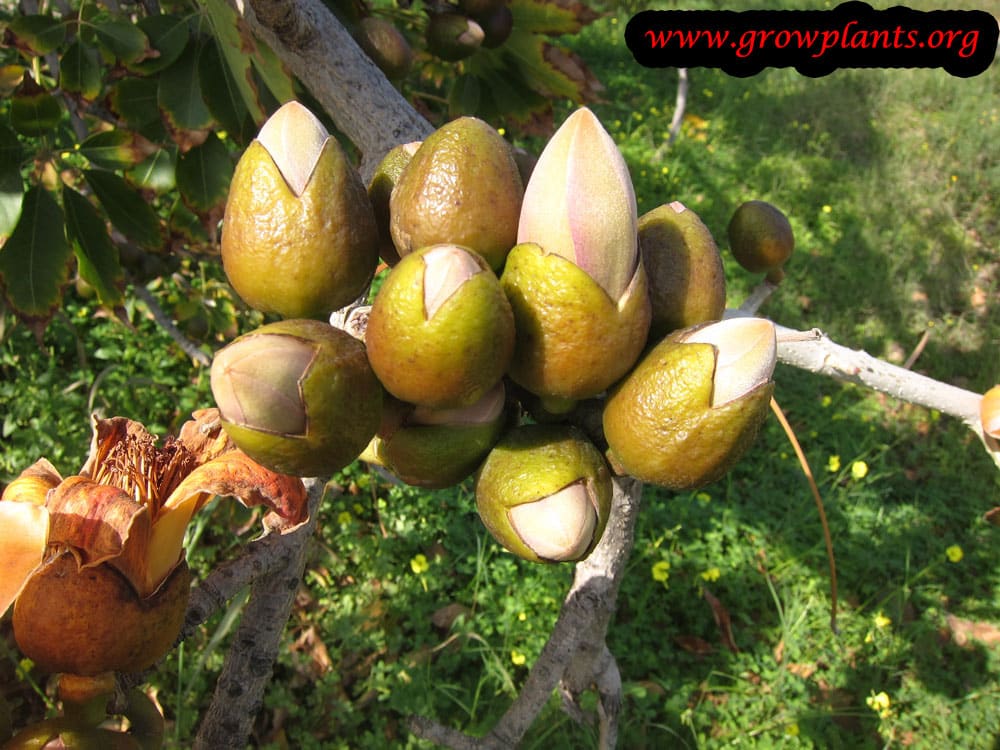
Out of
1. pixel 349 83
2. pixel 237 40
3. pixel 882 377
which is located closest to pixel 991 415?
pixel 882 377

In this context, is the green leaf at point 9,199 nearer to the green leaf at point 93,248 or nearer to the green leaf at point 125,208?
the green leaf at point 93,248

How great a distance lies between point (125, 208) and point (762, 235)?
1.73 m

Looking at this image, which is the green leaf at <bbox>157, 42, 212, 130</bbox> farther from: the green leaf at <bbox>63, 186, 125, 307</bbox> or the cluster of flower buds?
the cluster of flower buds

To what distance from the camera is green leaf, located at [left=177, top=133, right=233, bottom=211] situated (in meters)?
1.97

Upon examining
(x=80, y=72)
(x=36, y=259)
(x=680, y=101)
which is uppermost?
(x=80, y=72)

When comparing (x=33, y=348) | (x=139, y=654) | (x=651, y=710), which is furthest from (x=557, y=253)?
(x=33, y=348)

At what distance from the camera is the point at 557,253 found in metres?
0.79

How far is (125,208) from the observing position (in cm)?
207

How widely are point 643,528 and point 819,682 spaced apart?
3.49 feet

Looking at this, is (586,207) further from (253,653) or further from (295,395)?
(253,653)

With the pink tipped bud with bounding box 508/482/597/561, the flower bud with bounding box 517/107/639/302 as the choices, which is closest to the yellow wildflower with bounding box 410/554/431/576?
the pink tipped bud with bounding box 508/482/597/561

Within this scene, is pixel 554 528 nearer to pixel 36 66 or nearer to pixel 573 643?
pixel 573 643

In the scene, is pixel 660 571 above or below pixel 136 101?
below

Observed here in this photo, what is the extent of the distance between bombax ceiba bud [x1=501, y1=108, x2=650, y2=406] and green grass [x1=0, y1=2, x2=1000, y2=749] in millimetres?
1660
